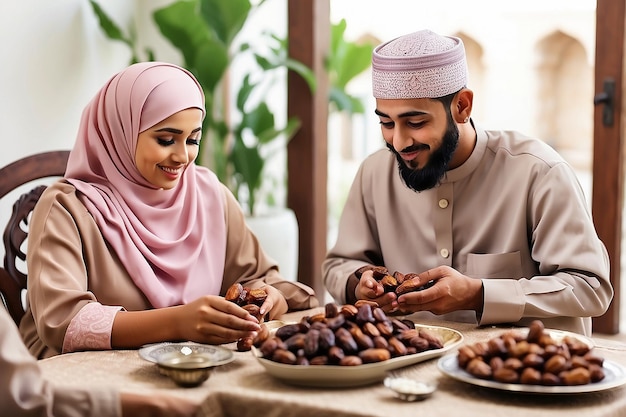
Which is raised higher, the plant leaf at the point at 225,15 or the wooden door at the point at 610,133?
the plant leaf at the point at 225,15

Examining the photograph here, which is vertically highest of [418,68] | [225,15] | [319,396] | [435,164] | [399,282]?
[225,15]

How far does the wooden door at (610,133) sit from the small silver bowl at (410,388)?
255 cm

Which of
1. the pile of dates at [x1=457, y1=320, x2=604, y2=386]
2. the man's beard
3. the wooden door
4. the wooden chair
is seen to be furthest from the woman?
the wooden door

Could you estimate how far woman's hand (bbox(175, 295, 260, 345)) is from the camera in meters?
2.04

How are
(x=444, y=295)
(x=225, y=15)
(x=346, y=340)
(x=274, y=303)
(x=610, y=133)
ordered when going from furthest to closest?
(x=225, y=15) < (x=610, y=133) < (x=274, y=303) < (x=444, y=295) < (x=346, y=340)

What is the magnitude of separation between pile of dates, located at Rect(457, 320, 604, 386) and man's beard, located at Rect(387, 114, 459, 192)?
0.84 metres

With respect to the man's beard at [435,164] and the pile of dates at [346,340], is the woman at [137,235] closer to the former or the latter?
the pile of dates at [346,340]

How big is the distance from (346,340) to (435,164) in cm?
92

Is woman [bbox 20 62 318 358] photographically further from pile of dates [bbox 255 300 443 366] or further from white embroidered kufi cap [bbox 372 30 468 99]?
white embroidered kufi cap [bbox 372 30 468 99]

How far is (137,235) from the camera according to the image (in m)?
2.46

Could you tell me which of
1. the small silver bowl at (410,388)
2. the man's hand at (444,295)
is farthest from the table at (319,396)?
the man's hand at (444,295)

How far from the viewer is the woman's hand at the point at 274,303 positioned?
231 centimetres

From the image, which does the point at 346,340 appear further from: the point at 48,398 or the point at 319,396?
the point at 48,398

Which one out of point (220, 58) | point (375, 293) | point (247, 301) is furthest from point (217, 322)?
point (220, 58)
